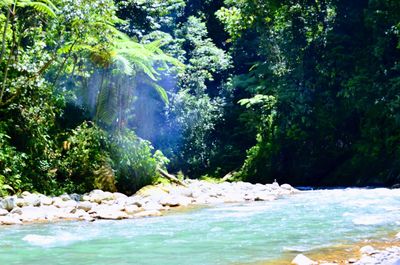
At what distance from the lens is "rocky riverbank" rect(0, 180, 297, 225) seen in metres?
8.94

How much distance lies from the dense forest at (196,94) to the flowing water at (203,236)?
353cm

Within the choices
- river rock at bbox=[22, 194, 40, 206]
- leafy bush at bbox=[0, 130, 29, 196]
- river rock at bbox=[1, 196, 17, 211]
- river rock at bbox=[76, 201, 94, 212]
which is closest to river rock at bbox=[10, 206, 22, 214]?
river rock at bbox=[1, 196, 17, 211]

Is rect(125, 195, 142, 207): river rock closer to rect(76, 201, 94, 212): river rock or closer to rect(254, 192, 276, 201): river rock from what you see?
rect(76, 201, 94, 212): river rock

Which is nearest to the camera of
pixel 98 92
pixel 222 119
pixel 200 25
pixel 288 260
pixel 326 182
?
pixel 288 260

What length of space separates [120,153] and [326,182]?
685 centimetres

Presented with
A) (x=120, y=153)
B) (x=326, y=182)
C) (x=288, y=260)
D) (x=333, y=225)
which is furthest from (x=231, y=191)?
(x=288, y=260)

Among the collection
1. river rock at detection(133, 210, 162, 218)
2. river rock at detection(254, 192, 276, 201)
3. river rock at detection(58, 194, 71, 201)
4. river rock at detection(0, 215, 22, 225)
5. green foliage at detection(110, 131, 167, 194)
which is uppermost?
green foliage at detection(110, 131, 167, 194)

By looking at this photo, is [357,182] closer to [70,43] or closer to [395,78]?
[395,78]

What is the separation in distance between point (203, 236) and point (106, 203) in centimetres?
393

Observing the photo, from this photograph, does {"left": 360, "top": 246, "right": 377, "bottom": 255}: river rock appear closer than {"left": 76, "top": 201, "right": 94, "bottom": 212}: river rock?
Yes

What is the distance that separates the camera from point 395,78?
1526 cm

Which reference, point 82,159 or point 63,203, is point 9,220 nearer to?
point 63,203

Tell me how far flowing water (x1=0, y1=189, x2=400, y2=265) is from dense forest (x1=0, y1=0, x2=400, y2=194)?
11.6ft

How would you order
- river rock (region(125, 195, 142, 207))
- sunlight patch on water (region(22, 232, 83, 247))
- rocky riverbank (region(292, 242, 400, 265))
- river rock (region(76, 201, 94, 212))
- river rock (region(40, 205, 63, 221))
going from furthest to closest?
river rock (region(125, 195, 142, 207)), river rock (region(76, 201, 94, 212)), river rock (region(40, 205, 63, 221)), sunlight patch on water (region(22, 232, 83, 247)), rocky riverbank (region(292, 242, 400, 265))
